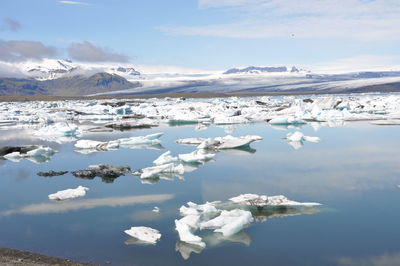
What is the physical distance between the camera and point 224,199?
652 cm

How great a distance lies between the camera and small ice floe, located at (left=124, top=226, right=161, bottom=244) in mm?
4906

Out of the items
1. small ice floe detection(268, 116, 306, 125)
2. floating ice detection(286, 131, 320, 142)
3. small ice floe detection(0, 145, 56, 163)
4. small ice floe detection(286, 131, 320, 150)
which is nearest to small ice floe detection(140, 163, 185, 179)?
small ice floe detection(0, 145, 56, 163)

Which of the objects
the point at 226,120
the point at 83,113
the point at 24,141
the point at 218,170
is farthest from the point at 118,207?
the point at 83,113

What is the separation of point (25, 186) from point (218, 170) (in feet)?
11.5

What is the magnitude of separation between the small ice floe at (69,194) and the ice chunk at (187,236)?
2421 millimetres

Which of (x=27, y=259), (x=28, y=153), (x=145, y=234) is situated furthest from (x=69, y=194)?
(x=28, y=153)

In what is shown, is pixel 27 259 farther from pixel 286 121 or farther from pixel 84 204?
pixel 286 121

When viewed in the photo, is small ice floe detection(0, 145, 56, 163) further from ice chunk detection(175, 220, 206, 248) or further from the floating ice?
the floating ice

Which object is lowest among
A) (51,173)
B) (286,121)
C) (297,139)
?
(286,121)

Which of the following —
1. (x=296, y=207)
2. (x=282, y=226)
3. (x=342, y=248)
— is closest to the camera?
(x=342, y=248)

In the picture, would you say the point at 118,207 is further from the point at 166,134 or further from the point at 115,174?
the point at 166,134

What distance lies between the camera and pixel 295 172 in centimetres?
829

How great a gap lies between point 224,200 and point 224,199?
6 centimetres

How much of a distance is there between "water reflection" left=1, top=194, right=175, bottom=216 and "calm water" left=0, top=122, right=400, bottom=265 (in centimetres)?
1
